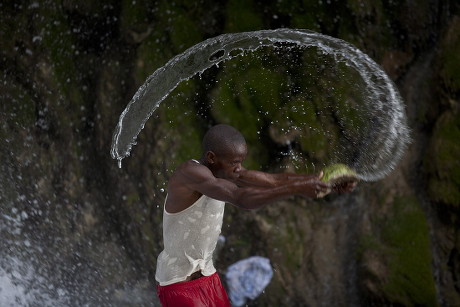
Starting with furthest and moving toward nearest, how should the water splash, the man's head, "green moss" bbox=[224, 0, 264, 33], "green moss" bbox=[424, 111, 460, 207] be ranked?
"green moss" bbox=[224, 0, 264, 33], the water splash, "green moss" bbox=[424, 111, 460, 207], the man's head

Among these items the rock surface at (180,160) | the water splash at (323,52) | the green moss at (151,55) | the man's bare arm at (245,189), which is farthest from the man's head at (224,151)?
the green moss at (151,55)

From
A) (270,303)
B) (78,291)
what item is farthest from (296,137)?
(78,291)

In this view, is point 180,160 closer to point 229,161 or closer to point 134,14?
point 134,14

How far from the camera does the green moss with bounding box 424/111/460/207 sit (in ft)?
12.8

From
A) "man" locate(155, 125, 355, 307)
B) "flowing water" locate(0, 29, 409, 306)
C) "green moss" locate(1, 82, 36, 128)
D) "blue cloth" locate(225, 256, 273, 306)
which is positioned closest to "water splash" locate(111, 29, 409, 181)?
"flowing water" locate(0, 29, 409, 306)

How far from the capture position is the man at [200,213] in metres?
2.52

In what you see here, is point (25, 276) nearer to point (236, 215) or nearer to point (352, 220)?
point (236, 215)

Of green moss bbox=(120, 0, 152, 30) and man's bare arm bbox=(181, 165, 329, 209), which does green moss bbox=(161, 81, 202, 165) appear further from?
man's bare arm bbox=(181, 165, 329, 209)

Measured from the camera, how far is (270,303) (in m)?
4.35

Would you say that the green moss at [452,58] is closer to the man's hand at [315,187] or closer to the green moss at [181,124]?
the green moss at [181,124]

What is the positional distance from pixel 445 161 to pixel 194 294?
6.47 ft

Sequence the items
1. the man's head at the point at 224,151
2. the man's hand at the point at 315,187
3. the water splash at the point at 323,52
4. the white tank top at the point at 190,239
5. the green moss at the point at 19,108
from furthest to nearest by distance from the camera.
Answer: the green moss at the point at 19,108 → the water splash at the point at 323,52 → the white tank top at the point at 190,239 → the man's head at the point at 224,151 → the man's hand at the point at 315,187

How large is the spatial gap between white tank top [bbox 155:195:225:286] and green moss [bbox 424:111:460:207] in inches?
70.7

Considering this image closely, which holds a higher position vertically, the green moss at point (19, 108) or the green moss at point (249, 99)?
the green moss at point (19, 108)
